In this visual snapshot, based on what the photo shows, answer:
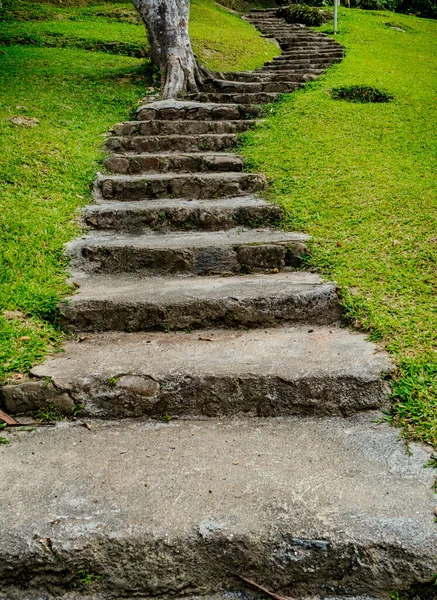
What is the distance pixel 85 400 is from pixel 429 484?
4.80ft

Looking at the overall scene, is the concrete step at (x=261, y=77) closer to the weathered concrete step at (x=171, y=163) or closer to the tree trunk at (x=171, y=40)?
the tree trunk at (x=171, y=40)

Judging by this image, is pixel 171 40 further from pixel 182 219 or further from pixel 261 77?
pixel 182 219

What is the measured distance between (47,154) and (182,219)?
1590 millimetres

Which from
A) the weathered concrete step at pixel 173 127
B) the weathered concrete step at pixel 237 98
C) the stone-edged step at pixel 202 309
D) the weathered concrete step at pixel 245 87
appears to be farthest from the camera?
the weathered concrete step at pixel 245 87

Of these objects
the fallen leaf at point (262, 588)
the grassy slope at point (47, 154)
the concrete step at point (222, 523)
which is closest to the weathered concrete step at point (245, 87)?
the grassy slope at point (47, 154)

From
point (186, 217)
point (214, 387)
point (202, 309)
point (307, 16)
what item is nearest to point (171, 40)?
point (186, 217)

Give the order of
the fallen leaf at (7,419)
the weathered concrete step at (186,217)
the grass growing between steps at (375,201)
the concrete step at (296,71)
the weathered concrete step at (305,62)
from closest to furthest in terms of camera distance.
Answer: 1. the fallen leaf at (7,419)
2. the grass growing between steps at (375,201)
3. the weathered concrete step at (186,217)
4. the concrete step at (296,71)
5. the weathered concrete step at (305,62)

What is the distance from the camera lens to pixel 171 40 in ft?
22.5

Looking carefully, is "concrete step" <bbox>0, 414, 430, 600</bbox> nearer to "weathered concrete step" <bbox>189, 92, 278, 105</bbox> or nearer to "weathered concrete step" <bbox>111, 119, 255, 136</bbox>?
"weathered concrete step" <bbox>111, 119, 255, 136</bbox>

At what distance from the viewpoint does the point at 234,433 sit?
2.13 m

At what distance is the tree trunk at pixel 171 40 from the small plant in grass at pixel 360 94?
78.3 inches

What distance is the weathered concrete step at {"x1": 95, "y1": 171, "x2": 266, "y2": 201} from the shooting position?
4137 mm

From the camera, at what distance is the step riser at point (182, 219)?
3.71m

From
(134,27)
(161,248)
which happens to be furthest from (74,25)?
(161,248)
